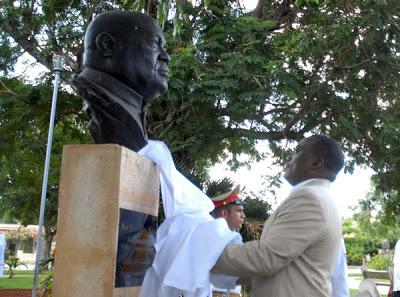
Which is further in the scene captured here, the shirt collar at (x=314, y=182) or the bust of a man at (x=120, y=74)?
the bust of a man at (x=120, y=74)

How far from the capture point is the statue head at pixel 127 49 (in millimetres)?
3182

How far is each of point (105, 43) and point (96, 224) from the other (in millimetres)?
1255

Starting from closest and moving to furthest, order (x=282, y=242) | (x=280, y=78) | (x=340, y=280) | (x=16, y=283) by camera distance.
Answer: (x=282, y=242)
(x=340, y=280)
(x=280, y=78)
(x=16, y=283)

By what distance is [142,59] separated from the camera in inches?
126

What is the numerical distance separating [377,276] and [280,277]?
941 centimetres

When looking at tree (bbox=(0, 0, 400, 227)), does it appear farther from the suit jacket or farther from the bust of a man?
the suit jacket

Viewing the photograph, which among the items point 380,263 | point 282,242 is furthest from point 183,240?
point 380,263

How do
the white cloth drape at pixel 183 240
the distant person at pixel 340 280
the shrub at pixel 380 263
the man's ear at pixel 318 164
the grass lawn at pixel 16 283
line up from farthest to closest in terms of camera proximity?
1. the shrub at pixel 380 263
2. the grass lawn at pixel 16 283
3. the distant person at pixel 340 280
4. the man's ear at pixel 318 164
5. the white cloth drape at pixel 183 240

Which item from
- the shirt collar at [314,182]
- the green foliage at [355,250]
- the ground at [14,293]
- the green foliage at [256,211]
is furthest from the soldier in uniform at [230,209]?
the green foliage at [355,250]

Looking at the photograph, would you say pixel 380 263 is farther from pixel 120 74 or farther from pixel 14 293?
pixel 120 74

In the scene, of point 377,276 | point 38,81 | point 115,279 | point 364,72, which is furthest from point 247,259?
point 377,276

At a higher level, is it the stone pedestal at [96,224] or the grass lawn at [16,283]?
the stone pedestal at [96,224]

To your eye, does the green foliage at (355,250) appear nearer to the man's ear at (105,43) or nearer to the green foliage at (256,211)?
the green foliage at (256,211)

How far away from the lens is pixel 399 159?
8.22m
